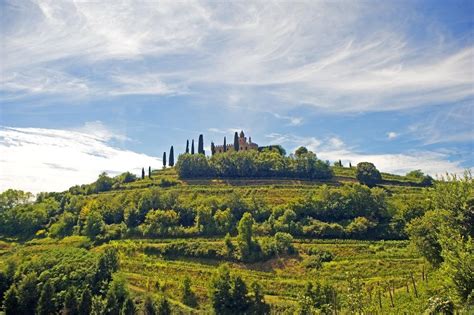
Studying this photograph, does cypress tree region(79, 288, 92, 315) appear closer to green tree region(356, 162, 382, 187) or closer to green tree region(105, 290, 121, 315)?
green tree region(105, 290, 121, 315)

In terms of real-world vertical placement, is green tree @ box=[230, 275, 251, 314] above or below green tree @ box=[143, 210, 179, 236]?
below

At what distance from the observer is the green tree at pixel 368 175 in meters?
107

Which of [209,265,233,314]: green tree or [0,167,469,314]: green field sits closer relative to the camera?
[209,265,233,314]: green tree

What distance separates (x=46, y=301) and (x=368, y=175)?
8841cm

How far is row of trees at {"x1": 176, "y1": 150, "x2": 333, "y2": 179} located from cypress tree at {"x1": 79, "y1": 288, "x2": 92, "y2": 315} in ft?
228

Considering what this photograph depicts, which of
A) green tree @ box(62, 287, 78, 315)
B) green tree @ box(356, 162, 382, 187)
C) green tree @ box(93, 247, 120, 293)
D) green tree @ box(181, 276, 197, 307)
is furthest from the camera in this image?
green tree @ box(356, 162, 382, 187)

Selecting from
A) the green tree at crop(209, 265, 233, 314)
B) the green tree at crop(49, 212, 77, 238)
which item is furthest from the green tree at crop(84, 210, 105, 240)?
the green tree at crop(209, 265, 233, 314)

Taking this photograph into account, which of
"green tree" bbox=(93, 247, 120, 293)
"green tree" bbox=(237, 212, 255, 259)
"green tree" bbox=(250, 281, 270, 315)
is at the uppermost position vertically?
"green tree" bbox=(237, 212, 255, 259)

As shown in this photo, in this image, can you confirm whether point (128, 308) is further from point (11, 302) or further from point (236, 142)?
point (236, 142)

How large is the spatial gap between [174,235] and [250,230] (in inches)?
695

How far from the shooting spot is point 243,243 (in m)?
65.8

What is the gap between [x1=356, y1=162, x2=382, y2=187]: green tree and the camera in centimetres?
10700

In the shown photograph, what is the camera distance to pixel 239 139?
145 m

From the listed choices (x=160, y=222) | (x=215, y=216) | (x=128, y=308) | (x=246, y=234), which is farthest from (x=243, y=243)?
(x=128, y=308)
